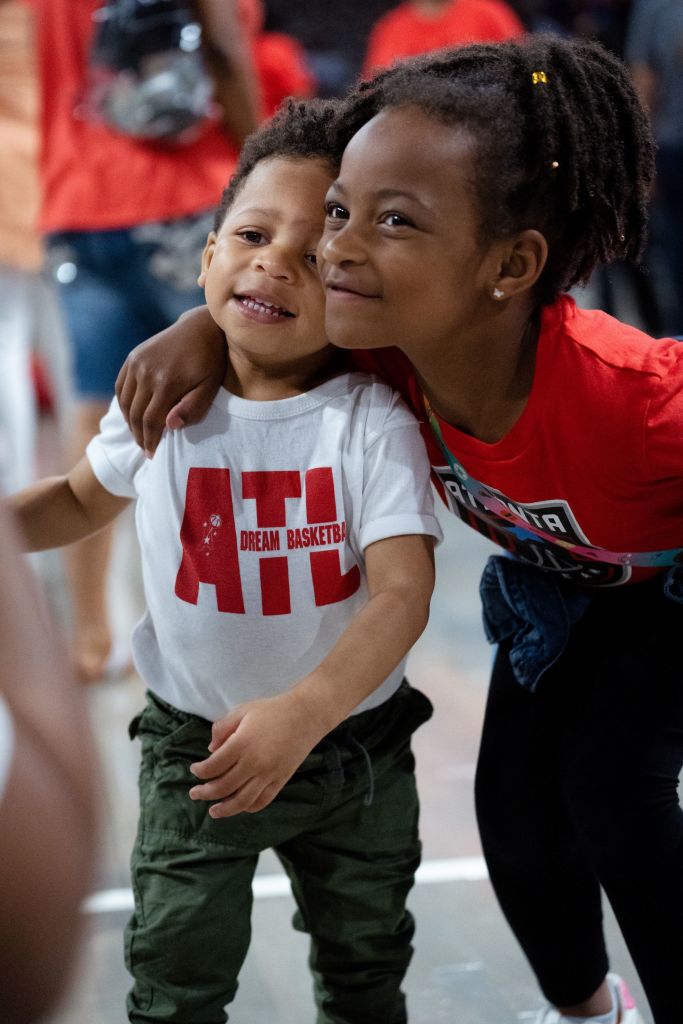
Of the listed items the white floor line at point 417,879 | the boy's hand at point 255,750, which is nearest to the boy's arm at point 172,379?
the boy's hand at point 255,750

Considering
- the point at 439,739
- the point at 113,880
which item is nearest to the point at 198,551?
the point at 113,880

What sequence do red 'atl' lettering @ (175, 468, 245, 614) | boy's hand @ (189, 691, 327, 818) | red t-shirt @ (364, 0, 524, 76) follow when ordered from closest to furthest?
boy's hand @ (189, 691, 327, 818), red 'atl' lettering @ (175, 468, 245, 614), red t-shirt @ (364, 0, 524, 76)

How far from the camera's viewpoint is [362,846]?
1246 mm

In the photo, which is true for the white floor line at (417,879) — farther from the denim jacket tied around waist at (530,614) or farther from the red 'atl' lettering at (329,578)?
the red 'atl' lettering at (329,578)

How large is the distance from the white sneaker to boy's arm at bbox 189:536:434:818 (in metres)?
0.56

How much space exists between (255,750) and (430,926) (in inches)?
30.0

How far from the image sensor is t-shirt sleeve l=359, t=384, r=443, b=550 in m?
1.12

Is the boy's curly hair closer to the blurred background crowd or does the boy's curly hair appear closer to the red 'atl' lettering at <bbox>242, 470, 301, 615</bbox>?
the red 'atl' lettering at <bbox>242, 470, 301, 615</bbox>

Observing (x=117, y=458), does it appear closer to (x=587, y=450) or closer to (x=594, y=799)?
(x=587, y=450)

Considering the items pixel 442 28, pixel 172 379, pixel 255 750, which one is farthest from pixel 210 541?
pixel 442 28

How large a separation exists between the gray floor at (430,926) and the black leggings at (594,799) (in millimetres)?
149

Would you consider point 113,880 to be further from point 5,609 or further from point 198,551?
point 5,609

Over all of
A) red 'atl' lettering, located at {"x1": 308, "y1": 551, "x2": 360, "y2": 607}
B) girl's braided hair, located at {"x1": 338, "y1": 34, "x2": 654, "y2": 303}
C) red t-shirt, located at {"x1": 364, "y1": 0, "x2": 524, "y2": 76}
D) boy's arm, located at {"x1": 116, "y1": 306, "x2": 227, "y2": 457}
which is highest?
red t-shirt, located at {"x1": 364, "y1": 0, "x2": 524, "y2": 76}

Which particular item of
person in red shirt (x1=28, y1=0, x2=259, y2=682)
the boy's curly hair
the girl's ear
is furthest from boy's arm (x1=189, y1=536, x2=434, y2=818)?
person in red shirt (x1=28, y1=0, x2=259, y2=682)
